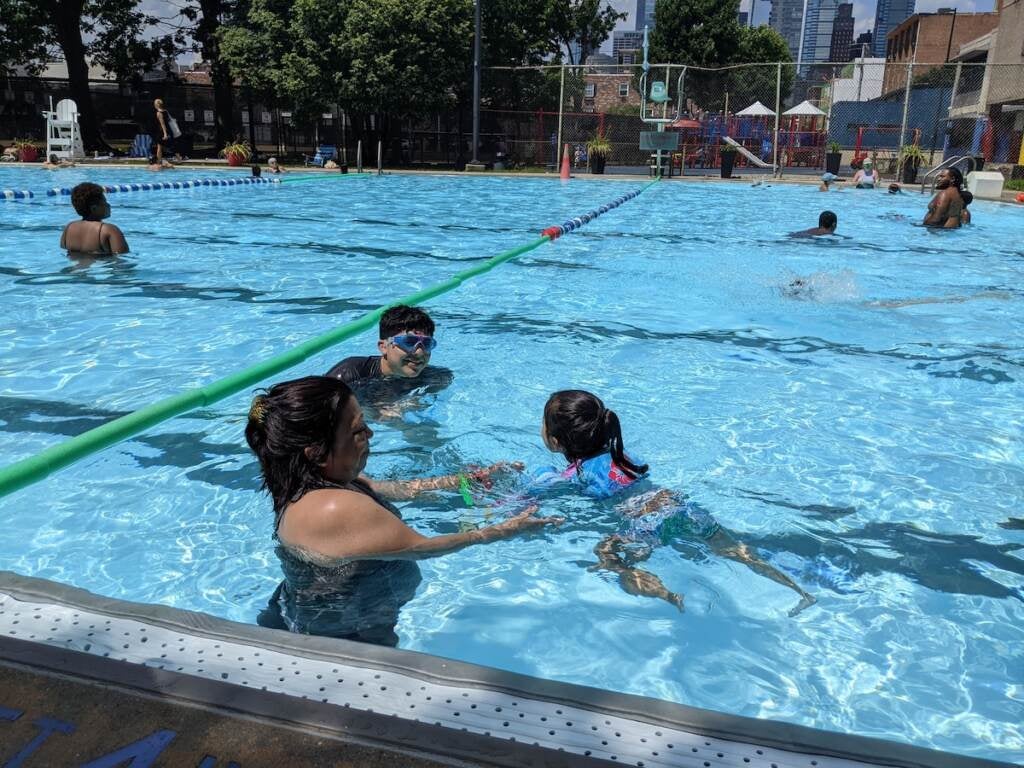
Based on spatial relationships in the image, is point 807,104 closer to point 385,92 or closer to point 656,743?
point 385,92

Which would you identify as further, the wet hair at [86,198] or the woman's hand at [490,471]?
the wet hair at [86,198]

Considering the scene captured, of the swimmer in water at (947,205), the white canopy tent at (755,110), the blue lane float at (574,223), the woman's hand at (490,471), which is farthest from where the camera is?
the white canopy tent at (755,110)

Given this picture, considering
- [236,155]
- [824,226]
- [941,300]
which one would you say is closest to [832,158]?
[824,226]

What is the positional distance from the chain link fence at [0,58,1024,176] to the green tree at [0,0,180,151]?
1.22m

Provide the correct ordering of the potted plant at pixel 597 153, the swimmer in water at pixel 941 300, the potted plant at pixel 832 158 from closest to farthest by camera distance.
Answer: the swimmer in water at pixel 941 300 < the potted plant at pixel 832 158 < the potted plant at pixel 597 153

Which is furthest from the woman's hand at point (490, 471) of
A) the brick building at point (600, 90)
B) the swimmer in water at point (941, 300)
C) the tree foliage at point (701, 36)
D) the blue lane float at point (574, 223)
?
the tree foliage at point (701, 36)

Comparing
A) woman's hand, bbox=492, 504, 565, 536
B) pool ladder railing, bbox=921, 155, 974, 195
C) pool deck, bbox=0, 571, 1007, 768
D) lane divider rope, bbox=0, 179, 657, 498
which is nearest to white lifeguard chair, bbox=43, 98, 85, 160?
lane divider rope, bbox=0, 179, 657, 498

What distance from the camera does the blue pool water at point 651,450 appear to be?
3.21m

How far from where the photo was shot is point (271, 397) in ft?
8.10

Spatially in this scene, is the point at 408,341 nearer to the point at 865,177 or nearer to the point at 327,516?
the point at 327,516

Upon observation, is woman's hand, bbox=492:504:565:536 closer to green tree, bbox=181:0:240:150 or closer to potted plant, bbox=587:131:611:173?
potted plant, bbox=587:131:611:173

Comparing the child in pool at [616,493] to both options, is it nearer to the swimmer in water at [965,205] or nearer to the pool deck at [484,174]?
the swimmer in water at [965,205]

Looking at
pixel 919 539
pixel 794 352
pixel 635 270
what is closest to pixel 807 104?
pixel 635 270

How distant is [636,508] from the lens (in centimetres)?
389
